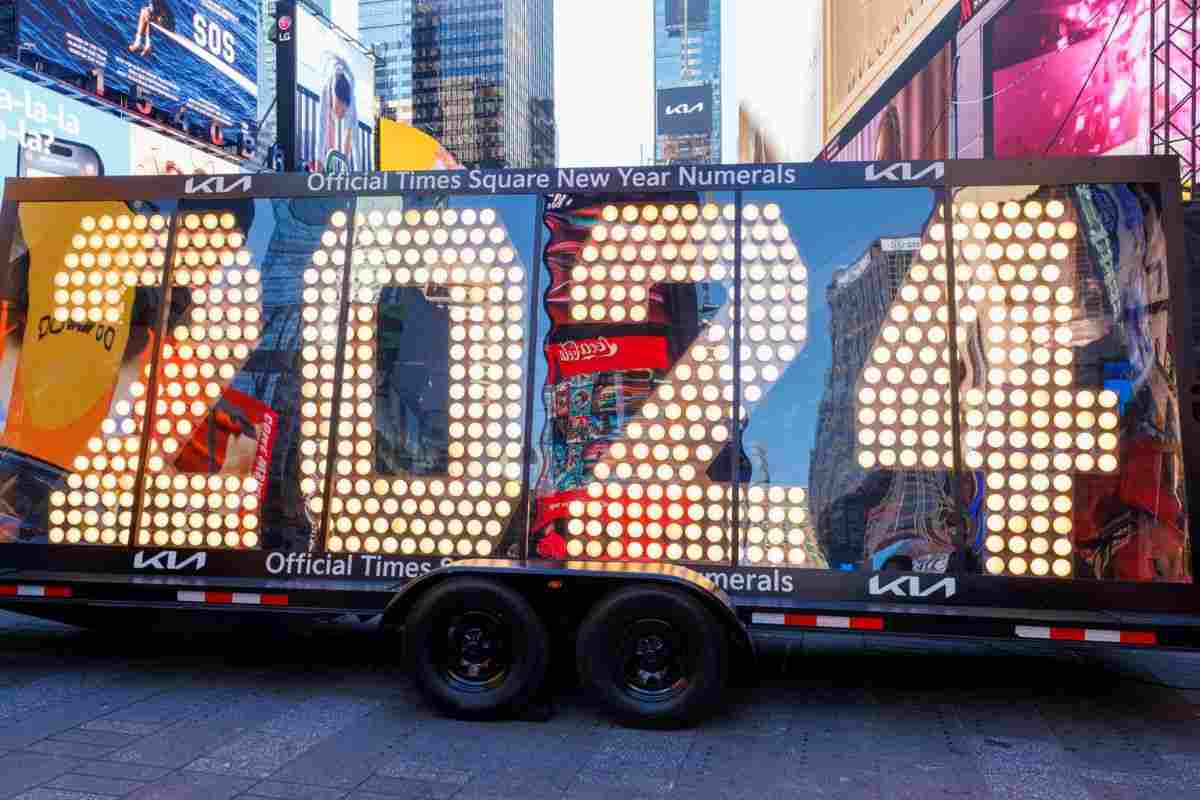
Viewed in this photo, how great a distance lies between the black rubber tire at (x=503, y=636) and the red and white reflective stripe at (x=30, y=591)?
7.29ft

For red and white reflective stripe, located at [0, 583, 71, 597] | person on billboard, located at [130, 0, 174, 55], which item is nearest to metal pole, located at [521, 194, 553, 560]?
red and white reflective stripe, located at [0, 583, 71, 597]

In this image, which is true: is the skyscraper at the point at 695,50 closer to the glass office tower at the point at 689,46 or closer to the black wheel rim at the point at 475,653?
the glass office tower at the point at 689,46

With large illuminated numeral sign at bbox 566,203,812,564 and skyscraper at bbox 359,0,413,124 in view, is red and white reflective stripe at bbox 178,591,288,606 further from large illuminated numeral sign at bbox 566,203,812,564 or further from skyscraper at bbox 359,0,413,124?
skyscraper at bbox 359,0,413,124

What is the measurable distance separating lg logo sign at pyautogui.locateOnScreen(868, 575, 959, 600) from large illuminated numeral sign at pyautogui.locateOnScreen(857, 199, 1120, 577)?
26cm

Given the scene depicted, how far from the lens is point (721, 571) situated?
203 inches

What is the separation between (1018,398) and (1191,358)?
872 mm

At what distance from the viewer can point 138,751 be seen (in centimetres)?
464

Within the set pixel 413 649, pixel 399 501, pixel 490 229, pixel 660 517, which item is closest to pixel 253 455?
pixel 399 501

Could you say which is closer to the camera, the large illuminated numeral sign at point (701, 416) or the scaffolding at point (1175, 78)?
the large illuminated numeral sign at point (701, 416)

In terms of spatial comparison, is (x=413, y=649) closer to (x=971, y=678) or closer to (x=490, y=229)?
(x=490, y=229)

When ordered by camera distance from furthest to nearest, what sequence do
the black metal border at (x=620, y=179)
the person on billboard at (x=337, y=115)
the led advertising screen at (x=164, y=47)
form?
the person on billboard at (x=337, y=115) < the led advertising screen at (x=164, y=47) < the black metal border at (x=620, y=179)

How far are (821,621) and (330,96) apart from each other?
3166cm

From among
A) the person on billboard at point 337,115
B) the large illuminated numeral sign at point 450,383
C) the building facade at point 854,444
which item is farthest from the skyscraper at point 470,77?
the building facade at point 854,444

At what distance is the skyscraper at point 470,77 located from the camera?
139375mm
